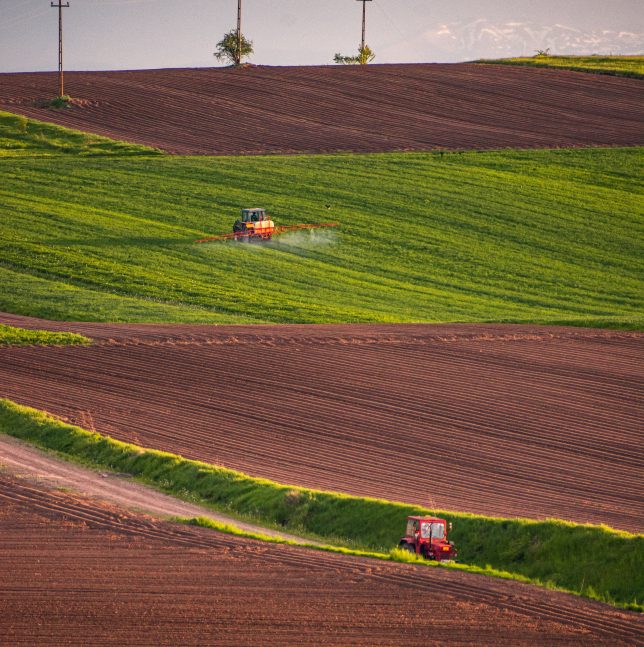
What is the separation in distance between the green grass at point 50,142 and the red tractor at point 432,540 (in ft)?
182

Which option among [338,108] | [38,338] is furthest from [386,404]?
[338,108]

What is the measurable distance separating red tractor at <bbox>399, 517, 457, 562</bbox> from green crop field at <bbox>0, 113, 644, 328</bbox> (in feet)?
83.5

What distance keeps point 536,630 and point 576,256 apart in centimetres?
4532

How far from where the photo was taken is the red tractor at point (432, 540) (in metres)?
22.6

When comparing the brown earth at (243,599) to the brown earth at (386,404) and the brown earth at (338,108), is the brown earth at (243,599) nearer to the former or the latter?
the brown earth at (386,404)

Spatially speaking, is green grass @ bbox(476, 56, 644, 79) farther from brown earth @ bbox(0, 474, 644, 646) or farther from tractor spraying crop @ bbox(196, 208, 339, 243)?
brown earth @ bbox(0, 474, 644, 646)

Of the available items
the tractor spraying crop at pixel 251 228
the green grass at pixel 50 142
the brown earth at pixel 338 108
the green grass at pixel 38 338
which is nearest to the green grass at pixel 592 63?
the brown earth at pixel 338 108

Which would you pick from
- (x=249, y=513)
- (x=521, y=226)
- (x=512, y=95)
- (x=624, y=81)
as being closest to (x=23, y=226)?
(x=521, y=226)

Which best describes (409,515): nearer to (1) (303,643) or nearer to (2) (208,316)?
(1) (303,643)

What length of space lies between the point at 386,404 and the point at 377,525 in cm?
989

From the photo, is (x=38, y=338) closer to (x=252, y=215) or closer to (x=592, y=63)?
(x=252, y=215)

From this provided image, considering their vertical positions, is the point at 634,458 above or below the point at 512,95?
below

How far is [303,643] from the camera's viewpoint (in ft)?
57.4

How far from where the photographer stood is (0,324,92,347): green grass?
4191 cm
